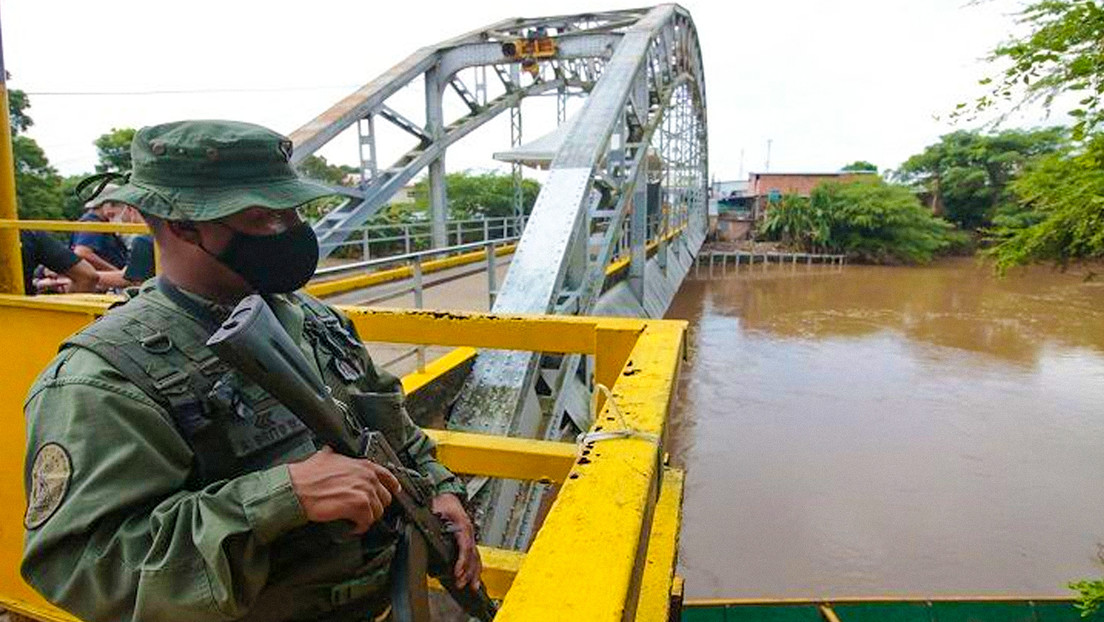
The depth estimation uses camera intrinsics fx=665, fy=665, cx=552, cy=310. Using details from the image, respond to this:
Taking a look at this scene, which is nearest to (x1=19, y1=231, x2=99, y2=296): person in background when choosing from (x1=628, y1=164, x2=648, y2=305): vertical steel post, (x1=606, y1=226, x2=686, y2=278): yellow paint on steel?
(x1=606, y1=226, x2=686, y2=278): yellow paint on steel

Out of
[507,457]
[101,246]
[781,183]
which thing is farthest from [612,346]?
[781,183]

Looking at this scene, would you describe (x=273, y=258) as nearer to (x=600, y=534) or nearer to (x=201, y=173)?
(x=201, y=173)

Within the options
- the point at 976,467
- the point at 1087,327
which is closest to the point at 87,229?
the point at 976,467

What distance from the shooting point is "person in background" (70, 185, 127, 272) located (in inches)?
133

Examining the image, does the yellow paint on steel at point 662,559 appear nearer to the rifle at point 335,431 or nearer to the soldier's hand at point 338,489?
the rifle at point 335,431

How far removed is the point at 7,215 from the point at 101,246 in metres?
1.49

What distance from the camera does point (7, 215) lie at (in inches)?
92.9

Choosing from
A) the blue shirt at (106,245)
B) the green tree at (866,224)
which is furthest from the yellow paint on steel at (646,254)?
the green tree at (866,224)

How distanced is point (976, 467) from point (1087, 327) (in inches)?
557

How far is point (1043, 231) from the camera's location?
5672 millimetres

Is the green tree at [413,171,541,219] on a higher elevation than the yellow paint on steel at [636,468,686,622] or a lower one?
higher

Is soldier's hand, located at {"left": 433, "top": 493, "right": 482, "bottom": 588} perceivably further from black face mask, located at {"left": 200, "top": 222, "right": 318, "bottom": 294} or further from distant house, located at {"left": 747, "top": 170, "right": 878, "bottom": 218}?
distant house, located at {"left": 747, "top": 170, "right": 878, "bottom": 218}

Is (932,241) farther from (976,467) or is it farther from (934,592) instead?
(934,592)

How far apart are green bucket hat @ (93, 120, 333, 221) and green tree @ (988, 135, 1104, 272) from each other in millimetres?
4459
